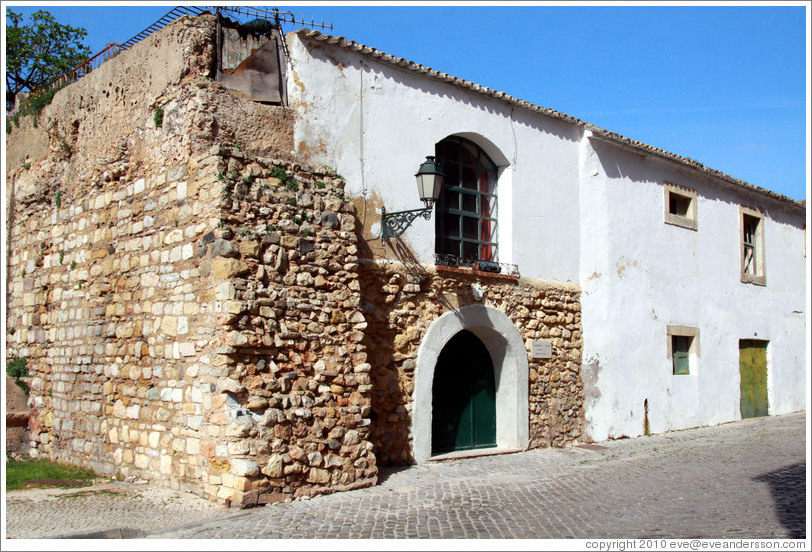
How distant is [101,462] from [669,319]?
359 inches

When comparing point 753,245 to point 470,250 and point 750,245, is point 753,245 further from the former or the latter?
point 470,250

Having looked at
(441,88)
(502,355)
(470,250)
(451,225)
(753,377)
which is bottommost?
(753,377)

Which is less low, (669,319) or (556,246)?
(556,246)

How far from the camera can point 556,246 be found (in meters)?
11.0

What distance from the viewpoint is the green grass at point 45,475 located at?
769cm

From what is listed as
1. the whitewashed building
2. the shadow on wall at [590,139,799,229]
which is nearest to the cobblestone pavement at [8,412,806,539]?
the whitewashed building

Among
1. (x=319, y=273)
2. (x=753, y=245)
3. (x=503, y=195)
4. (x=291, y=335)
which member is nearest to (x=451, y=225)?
(x=503, y=195)

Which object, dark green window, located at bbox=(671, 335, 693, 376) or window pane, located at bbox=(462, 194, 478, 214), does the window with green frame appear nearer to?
window pane, located at bbox=(462, 194, 478, 214)

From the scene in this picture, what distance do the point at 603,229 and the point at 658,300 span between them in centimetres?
182

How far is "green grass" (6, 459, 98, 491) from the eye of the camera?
769 centimetres

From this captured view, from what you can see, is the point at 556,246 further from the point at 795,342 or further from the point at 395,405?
the point at 795,342

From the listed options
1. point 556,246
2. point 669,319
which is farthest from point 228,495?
point 669,319

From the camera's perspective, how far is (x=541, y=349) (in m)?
10.5

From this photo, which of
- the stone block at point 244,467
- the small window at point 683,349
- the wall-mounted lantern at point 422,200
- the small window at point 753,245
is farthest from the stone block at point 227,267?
the small window at point 753,245
